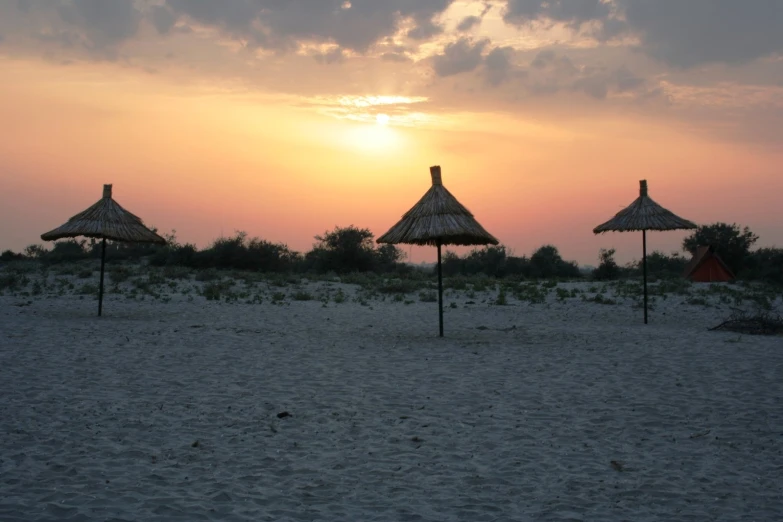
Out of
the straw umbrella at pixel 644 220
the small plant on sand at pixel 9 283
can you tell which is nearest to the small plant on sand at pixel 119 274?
the small plant on sand at pixel 9 283

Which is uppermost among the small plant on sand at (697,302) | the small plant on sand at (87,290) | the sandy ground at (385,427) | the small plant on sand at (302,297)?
the small plant on sand at (87,290)

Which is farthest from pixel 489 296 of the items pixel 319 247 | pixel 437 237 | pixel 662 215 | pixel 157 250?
pixel 319 247

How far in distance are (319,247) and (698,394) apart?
1415 inches

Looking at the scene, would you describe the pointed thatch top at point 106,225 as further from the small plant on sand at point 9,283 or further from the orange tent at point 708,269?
the orange tent at point 708,269

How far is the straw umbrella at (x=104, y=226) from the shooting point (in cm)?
1539

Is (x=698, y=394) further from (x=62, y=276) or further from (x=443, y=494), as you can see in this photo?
(x=62, y=276)

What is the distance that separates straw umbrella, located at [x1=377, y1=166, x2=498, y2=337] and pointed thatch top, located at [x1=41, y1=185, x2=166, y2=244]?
6.71m

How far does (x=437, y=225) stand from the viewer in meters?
12.6

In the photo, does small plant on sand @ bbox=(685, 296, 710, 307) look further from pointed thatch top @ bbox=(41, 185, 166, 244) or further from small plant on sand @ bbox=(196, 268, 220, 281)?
small plant on sand @ bbox=(196, 268, 220, 281)

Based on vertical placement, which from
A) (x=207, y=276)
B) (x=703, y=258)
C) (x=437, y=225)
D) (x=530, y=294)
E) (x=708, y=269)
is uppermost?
(x=437, y=225)

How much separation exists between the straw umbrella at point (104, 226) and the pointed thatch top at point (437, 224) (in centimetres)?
671

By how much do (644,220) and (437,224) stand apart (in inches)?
236

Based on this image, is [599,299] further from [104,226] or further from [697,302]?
[104,226]

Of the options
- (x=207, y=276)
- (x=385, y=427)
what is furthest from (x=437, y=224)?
(x=207, y=276)
